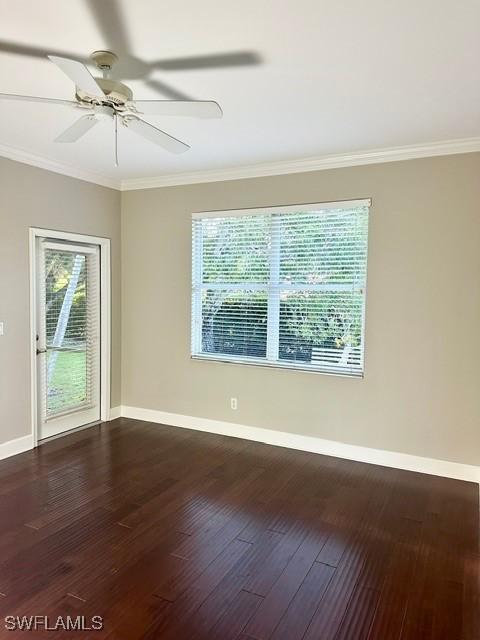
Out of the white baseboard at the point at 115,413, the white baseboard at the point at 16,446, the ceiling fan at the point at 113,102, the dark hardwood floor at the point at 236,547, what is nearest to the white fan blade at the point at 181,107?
the ceiling fan at the point at 113,102

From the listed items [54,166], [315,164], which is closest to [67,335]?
[54,166]

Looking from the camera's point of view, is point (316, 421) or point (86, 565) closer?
point (86, 565)

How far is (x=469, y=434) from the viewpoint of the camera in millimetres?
3574

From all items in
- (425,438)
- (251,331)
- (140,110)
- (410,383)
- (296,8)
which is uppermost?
(296,8)

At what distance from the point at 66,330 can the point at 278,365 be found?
7.26 feet

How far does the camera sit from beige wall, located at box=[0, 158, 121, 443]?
150 inches

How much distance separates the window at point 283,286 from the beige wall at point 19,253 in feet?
4.48

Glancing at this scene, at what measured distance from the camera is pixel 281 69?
7.71ft

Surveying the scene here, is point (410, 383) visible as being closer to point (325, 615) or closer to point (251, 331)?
point (251, 331)

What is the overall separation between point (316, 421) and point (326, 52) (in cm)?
304

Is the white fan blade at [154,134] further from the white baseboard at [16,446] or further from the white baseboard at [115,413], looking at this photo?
the white baseboard at [115,413]

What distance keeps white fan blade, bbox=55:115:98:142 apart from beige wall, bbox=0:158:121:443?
56.2 inches

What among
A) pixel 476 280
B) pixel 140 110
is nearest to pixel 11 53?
pixel 140 110

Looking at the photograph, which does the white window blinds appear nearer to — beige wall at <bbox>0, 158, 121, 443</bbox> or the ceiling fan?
beige wall at <bbox>0, 158, 121, 443</bbox>
